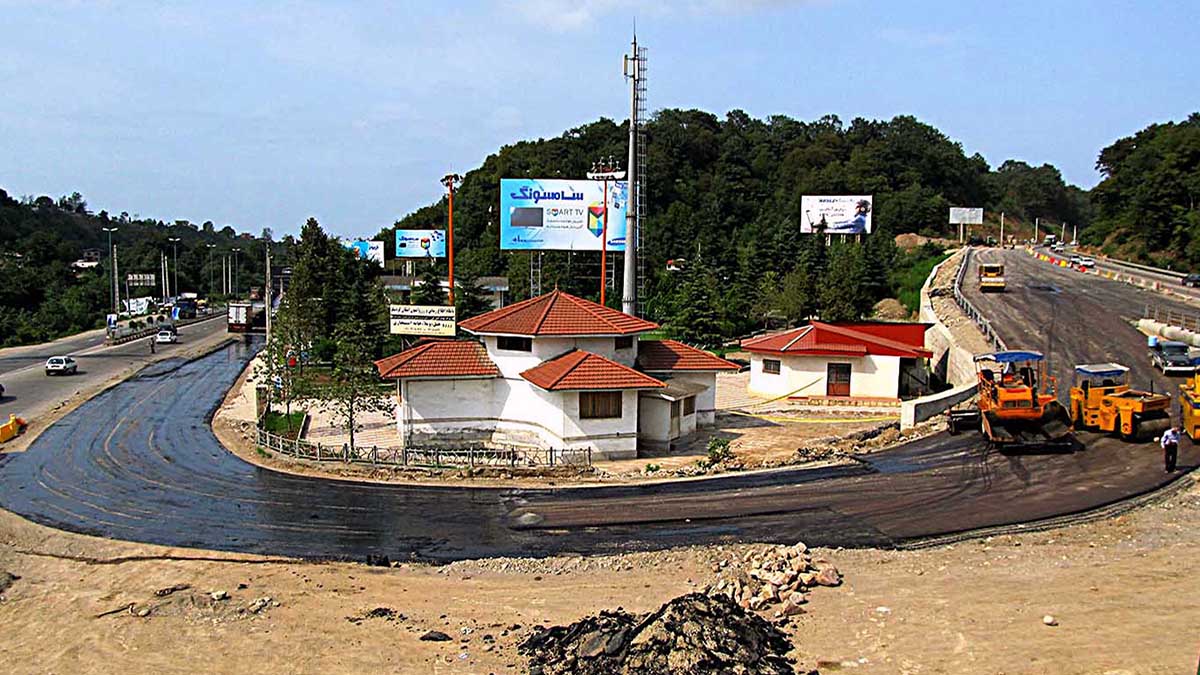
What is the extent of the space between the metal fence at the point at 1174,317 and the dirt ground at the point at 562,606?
92.3 ft

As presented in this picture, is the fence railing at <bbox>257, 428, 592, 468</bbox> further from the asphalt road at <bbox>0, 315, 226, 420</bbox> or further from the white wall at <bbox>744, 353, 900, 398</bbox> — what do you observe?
the asphalt road at <bbox>0, 315, 226, 420</bbox>

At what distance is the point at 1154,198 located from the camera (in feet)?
297

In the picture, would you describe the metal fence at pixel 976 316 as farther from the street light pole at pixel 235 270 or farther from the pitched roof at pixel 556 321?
the street light pole at pixel 235 270

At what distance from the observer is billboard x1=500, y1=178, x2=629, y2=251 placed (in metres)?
59.6

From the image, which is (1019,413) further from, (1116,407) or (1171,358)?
(1171,358)

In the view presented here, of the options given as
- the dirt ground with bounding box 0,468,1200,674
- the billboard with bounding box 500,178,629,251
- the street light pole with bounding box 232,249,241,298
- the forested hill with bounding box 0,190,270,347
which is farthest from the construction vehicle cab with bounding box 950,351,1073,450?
the street light pole with bounding box 232,249,241,298

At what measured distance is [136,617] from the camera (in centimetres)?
1655

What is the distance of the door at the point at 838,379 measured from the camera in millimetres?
40812

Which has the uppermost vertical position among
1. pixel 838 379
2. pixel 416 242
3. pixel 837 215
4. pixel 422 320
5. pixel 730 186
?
pixel 730 186

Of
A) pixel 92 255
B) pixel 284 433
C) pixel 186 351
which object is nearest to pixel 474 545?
pixel 284 433

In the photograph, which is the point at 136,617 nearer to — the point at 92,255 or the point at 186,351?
the point at 186,351

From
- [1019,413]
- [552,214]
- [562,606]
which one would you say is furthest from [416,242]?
[562,606]

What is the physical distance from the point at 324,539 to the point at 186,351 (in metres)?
57.9

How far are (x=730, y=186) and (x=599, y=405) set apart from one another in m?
94.6
